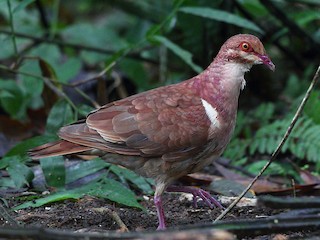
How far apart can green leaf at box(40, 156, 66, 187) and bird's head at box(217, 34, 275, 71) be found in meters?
1.52

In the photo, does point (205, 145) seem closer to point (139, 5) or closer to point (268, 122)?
point (268, 122)

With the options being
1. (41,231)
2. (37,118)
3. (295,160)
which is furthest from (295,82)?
(41,231)

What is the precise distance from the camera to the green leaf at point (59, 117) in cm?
589

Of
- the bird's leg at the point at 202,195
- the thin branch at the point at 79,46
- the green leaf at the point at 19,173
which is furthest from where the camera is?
the thin branch at the point at 79,46

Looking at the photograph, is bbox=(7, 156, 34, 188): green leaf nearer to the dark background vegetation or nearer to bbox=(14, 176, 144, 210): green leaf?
the dark background vegetation

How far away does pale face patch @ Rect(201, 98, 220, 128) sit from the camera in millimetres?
4617

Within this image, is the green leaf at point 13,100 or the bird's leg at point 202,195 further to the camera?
the green leaf at point 13,100

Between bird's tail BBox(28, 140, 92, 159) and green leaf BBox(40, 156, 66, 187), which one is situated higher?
bird's tail BBox(28, 140, 92, 159)

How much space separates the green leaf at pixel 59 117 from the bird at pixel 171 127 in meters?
1.07

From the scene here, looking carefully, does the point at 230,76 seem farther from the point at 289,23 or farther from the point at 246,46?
the point at 289,23

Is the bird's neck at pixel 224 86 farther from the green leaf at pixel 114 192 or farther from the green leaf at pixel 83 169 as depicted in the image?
the green leaf at pixel 83 169

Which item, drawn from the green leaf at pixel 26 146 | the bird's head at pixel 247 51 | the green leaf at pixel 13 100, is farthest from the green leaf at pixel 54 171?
the green leaf at pixel 13 100

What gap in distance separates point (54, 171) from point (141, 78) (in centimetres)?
331

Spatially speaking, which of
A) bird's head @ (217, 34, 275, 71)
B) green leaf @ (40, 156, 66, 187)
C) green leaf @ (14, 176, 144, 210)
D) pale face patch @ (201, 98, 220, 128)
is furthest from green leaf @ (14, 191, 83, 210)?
bird's head @ (217, 34, 275, 71)
